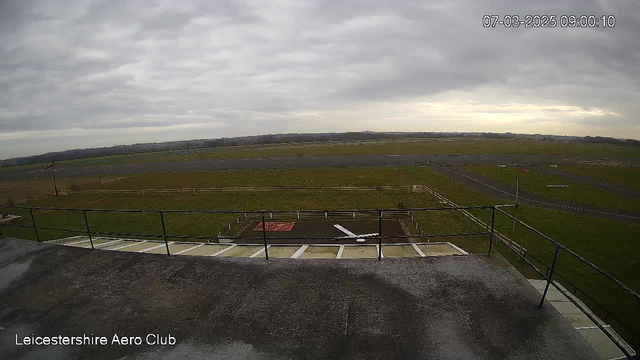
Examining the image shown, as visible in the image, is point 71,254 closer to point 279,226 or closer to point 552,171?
point 279,226

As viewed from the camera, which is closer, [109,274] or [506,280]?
[506,280]

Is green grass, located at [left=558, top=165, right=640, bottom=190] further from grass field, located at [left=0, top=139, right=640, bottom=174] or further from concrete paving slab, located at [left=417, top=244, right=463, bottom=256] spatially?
concrete paving slab, located at [left=417, top=244, right=463, bottom=256]

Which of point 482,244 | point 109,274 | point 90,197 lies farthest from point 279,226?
point 90,197

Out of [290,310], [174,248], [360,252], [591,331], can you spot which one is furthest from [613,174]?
[174,248]

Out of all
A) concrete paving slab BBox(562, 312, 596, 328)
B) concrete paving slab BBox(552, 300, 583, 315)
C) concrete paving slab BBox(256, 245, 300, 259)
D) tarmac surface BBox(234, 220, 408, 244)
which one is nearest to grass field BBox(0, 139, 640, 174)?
tarmac surface BBox(234, 220, 408, 244)

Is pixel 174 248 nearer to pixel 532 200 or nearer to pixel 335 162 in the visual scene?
pixel 532 200

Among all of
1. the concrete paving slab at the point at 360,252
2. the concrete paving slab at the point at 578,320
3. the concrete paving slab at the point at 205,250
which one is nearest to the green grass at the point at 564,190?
the concrete paving slab at the point at 578,320
